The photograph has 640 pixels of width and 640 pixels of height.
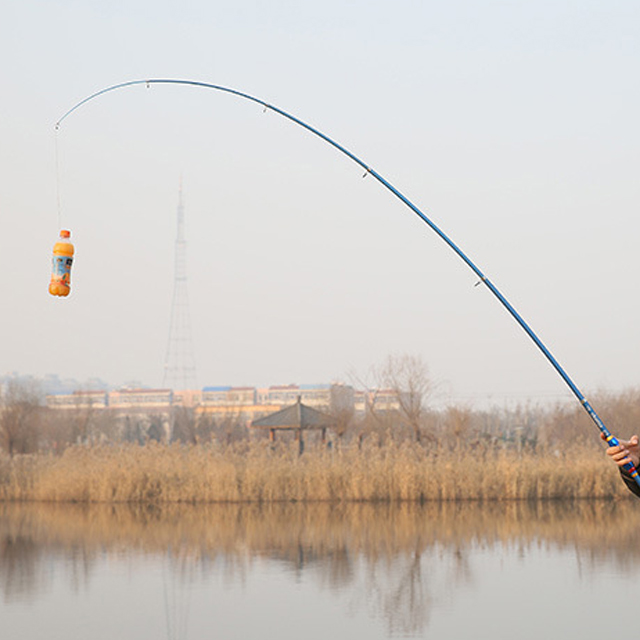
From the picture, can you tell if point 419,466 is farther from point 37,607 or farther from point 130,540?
point 37,607

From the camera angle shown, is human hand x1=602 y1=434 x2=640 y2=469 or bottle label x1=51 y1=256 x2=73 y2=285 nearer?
human hand x1=602 y1=434 x2=640 y2=469

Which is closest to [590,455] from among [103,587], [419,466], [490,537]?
[419,466]

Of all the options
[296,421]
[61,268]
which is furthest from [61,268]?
[296,421]

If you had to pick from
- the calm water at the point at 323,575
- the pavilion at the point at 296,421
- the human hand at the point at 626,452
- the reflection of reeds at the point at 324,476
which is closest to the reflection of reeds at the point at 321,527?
the calm water at the point at 323,575

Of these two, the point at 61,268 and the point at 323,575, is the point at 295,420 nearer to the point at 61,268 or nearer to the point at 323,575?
the point at 323,575

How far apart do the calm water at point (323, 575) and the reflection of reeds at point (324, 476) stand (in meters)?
1.42

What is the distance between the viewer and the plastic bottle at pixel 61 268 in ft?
25.9

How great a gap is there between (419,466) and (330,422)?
14287 millimetres

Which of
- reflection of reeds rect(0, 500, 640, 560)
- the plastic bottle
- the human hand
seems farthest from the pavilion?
the human hand

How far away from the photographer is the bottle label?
7.94 metres

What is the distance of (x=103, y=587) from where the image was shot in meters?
11.8

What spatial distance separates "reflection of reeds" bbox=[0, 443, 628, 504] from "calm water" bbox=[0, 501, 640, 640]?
1.42 metres

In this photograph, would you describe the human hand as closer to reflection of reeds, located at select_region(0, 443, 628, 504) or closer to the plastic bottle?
the plastic bottle

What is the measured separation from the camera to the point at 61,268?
7965 millimetres
